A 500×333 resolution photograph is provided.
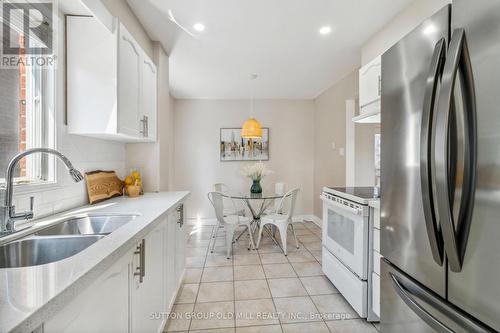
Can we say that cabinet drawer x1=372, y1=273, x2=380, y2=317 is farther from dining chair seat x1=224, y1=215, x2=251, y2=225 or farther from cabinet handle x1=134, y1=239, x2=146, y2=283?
dining chair seat x1=224, y1=215, x2=251, y2=225

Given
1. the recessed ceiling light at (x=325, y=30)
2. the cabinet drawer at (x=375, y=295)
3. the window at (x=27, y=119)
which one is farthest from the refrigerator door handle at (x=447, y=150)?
the window at (x=27, y=119)

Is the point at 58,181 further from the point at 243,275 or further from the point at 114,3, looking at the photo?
the point at 243,275

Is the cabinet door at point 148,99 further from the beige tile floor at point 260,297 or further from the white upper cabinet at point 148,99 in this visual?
the beige tile floor at point 260,297

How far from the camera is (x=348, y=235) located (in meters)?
2.11

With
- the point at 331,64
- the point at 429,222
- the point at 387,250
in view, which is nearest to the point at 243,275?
the point at 387,250

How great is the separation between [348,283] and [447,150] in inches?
66.4

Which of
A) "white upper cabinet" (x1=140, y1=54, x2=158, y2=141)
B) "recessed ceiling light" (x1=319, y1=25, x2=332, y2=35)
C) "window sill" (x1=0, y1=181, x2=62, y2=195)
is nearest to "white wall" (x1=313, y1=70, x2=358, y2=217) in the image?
"recessed ceiling light" (x1=319, y1=25, x2=332, y2=35)

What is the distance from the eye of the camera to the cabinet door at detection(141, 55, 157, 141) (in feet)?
7.45

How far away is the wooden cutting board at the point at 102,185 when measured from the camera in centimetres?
191

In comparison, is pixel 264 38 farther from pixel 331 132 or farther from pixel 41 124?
pixel 331 132

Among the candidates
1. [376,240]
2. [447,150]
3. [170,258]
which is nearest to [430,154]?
[447,150]

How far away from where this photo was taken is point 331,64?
10.7 ft

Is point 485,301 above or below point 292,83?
below

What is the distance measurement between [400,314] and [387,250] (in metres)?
0.26
